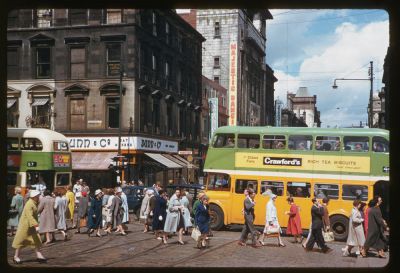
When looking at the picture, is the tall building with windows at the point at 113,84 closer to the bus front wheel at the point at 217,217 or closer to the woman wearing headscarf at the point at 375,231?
the bus front wheel at the point at 217,217

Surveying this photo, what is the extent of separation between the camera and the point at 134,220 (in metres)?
23.0

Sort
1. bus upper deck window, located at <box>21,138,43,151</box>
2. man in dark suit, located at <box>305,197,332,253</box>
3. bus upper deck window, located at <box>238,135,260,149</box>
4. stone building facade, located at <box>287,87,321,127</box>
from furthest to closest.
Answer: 1. stone building facade, located at <box>287,87,321,127</box>
2. bus upper deck window, located at <box>21,138,43,151</box>
3. bus upper deck window, located at <box>238,135,260,149</box>
4. man in dark suit, located at <box>305,197,332,253</box>

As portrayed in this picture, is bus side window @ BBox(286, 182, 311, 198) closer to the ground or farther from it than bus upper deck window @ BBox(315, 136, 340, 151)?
closer to the ground

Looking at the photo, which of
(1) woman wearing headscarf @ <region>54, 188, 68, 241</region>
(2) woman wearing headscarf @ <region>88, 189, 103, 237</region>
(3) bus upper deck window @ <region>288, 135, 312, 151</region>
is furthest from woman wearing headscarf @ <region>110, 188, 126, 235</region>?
(3) bus upper deck window @ <region>288, 135, 312, 151</region>

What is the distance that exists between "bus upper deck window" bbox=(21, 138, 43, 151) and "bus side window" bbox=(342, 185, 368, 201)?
1273 centimetres

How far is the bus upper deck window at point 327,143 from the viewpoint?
17.7 meters

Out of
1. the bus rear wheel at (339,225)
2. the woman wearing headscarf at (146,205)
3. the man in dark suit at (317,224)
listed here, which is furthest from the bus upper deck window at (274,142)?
the woman wearing headscarf at (146,205)

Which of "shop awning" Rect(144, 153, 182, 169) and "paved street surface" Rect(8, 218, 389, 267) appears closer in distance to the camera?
"paved street surface" Rect(8, 218, 389, 267)

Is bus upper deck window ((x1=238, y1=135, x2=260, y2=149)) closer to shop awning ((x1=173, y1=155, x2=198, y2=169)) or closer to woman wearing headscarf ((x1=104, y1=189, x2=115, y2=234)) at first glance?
shop awning ((x1=173, y1=155, x2=198, y2=169))

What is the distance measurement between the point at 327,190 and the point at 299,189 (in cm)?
103

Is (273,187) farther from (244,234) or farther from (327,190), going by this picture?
(244,234)

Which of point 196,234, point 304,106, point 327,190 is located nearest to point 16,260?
point 196,234

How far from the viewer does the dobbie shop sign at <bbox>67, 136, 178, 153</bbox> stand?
24.5 meters

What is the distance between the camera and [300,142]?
17.8 metres
